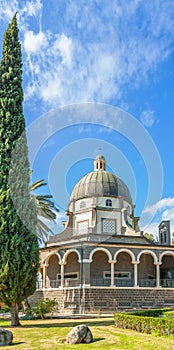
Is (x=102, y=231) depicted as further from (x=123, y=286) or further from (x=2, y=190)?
(x=2, y=190)

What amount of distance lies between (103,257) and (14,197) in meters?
14.2

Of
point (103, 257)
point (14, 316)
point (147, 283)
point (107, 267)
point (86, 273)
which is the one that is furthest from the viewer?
point (107, 267)

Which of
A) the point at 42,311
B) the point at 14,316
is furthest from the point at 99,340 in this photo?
the point at 42,311

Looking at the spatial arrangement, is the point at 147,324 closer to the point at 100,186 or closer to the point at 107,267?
the point at 107,267

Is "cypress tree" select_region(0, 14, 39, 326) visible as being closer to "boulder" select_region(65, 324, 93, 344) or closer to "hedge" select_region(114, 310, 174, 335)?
"hedge" select_region(114, 310, 174, 335)

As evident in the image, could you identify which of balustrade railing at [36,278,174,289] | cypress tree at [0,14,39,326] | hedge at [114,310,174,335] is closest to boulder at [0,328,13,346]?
hedge at [114,310,174,335]

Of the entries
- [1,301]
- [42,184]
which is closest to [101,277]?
[42,184]

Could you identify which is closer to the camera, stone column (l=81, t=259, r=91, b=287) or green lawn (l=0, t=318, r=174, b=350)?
green lawn (l=0, t=318, r=174, b=350)

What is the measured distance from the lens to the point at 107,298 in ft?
95.1

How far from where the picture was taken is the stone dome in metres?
37.2

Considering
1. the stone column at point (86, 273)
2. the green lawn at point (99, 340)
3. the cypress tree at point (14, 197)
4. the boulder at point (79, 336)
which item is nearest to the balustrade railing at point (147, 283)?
the stone column at point (86, 273)

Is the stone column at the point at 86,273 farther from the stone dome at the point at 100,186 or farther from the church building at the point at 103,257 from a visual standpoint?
the stone dome at the point at 100,186

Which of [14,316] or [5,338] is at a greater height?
[5,338]

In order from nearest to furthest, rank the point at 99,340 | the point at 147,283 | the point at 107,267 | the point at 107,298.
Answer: the point at 99,340, the point at 107,298, the point at 147,283, the point at 107,267
